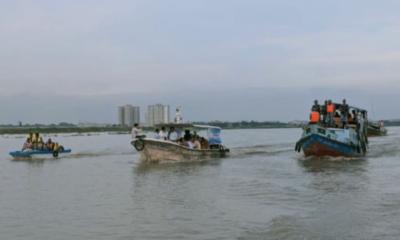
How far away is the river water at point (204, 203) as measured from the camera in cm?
1068

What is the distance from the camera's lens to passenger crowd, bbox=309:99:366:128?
91.6 ft

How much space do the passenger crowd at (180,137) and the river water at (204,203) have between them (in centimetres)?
375

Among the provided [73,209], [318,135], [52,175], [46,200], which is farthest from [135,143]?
[73,209]

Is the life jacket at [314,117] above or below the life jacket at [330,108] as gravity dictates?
below

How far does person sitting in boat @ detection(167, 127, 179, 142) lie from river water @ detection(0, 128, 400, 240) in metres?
4.44

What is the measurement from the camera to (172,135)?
2906 centimetres

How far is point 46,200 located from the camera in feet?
50.0

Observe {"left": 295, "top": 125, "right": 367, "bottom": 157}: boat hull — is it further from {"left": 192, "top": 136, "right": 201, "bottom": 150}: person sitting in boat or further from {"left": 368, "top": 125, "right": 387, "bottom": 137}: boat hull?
{"left": 368, "top": 125, "right": 387, "bottom": 137}: boat hull

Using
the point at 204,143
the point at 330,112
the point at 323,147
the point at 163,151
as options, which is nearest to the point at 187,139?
the point at 204,143

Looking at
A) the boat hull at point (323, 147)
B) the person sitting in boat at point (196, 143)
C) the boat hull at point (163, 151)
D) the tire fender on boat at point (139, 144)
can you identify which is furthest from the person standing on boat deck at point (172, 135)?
the boat hull at point (323, 147)

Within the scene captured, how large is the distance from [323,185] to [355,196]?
8.61ft

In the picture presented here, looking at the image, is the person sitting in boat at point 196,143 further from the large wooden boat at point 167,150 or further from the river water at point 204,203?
the river water at point 204,203

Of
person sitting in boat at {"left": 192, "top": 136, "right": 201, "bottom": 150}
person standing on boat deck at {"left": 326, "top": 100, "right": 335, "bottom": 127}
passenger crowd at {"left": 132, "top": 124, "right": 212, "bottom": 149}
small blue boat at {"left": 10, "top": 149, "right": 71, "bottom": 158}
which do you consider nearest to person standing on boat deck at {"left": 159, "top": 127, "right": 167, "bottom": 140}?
passenger crowd at {"left": 132, "top": 124, "right": 212, "bottom": 149}

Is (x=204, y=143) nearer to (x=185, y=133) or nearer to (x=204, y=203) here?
(x=185, y=133)
